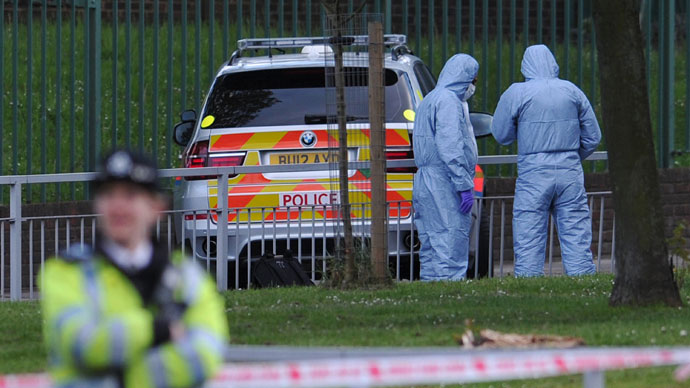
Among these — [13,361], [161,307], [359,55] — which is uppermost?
[359,55]

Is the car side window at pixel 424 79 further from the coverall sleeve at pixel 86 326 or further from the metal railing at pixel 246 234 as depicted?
the coverall sleeve at pixel 86 326

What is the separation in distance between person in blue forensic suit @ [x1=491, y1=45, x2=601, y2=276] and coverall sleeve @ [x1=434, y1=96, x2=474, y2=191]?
0.46 metres

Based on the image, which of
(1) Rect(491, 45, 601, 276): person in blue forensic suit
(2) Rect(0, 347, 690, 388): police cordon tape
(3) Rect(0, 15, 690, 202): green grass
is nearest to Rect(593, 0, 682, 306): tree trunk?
(1) Rect(491, 45, 601, 276): person in blue forensic suit

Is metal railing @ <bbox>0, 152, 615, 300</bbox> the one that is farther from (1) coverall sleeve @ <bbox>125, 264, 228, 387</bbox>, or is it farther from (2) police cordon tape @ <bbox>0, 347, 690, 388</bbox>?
(1) coverall sleeve @ <bbox>125, 264, 228, 387</bbox>

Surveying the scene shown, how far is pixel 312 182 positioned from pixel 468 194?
1.12 meters

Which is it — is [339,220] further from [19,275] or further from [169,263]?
[169,263]

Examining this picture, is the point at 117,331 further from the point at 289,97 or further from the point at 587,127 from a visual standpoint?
the point at 587,127

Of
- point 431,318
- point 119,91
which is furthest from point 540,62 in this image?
point 119,91

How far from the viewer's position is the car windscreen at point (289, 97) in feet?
32.5

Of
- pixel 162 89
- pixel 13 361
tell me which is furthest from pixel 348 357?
pixel 162 89

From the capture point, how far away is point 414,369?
3658mm

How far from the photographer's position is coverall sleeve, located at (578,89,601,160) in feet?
34.2

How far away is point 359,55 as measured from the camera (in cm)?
991

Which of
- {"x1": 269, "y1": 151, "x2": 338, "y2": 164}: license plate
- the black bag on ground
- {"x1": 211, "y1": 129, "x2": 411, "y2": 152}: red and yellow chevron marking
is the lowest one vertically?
the black bag on ground
